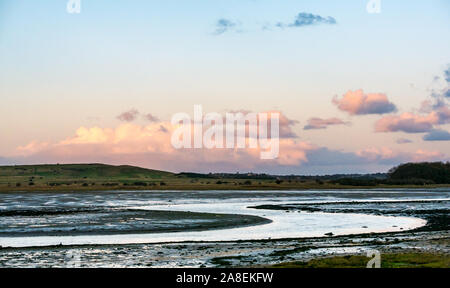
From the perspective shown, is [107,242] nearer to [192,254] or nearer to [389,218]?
[192,254]

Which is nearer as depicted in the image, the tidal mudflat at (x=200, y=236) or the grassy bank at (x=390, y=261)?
the grassy bank at (x=390, y=261)

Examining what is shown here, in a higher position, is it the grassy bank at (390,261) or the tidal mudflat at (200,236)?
the grassy bank at (390,261)

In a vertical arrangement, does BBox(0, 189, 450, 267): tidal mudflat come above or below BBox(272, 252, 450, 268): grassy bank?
below

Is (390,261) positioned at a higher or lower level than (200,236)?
higher

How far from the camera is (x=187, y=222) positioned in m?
46.5

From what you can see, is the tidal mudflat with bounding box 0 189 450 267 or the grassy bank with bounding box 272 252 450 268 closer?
the grassy bank with bounding box 272 252 450 268

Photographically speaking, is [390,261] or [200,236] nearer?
[390,261]

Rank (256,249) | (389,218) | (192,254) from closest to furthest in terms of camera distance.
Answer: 1. (192,254)
2. (256,249)
3. (389,218)

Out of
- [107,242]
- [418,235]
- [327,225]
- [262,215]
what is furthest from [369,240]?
[262,215]

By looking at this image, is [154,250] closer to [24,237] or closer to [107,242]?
[107,242]

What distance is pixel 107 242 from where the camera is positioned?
33.8m
